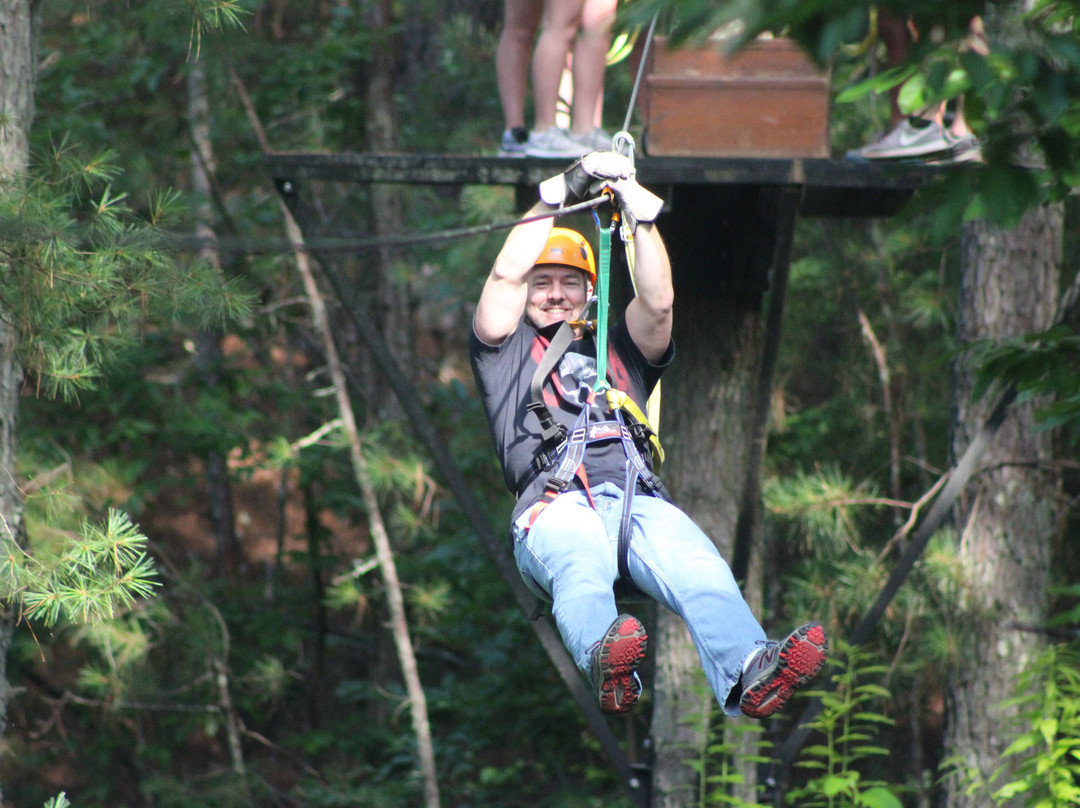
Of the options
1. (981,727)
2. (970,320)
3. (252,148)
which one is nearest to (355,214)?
(252,148)

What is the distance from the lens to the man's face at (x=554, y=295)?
3.32 meters

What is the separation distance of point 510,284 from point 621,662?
1130 millimetres

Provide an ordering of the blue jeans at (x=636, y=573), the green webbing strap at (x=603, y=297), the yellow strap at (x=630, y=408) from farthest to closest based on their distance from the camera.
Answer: the yellow strap at (x=630, y=408), the green webbing strap at (x=603, y=297), the blue jeans at (x=636, y=573)

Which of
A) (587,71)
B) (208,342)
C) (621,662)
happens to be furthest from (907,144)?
(208,342)

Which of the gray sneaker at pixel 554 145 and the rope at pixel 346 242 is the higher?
the gray sneaker at pixel 554 145

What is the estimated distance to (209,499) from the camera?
35.6ft

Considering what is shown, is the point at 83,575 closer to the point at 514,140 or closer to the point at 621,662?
the point at 621,662

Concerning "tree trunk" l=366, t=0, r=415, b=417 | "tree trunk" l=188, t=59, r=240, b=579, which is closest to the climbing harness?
"tree trunk" l=188, t=59, r=240, b=579

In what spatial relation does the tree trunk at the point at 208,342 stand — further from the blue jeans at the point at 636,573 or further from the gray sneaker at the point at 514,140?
the blue jeans at the point at 636,573

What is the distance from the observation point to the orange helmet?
3.28 m

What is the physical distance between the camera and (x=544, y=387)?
317 cm

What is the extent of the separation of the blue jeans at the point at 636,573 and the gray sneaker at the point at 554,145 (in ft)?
4.45

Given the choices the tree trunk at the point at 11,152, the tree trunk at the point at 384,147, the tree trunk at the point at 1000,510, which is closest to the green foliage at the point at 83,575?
the tree trunk at the point at 11,152

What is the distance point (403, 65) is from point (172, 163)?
2.50 m
